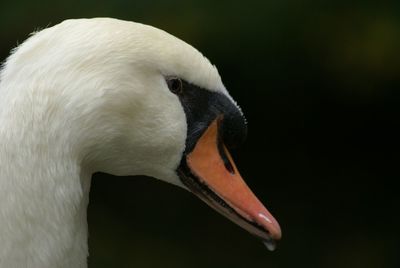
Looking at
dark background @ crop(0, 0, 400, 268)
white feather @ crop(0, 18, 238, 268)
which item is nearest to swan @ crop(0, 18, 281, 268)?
white feather @ crop(0, 18, 238, 268)

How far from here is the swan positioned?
137 cm

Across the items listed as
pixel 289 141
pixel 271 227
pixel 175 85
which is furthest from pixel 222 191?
pixel 289 141

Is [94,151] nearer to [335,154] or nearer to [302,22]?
[302,22]

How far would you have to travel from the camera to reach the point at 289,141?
12.8ft

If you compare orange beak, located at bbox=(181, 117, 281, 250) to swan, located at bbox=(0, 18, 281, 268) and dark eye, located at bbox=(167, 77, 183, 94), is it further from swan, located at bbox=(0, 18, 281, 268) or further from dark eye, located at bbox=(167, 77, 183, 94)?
dark eye, located at bbox=(167, 77, 183, 94)

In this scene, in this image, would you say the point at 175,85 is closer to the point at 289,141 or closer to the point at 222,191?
the point at 222,191

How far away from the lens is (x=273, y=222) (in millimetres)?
1604

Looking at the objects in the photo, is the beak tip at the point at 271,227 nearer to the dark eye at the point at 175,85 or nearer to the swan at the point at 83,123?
the swan at the point at 83,123

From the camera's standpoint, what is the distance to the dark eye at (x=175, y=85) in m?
1.51

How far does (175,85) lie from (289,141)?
243 centimetres

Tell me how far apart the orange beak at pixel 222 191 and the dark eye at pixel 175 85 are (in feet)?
0.37

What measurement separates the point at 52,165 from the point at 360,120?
262cm

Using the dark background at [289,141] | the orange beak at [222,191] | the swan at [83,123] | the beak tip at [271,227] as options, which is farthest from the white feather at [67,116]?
the dark background at [289,141]

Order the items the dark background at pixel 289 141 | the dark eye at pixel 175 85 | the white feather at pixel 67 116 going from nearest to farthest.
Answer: the white feather at pixel 67 116, the dark eye at pixel 175 85, the dark background at pixel 289 141
